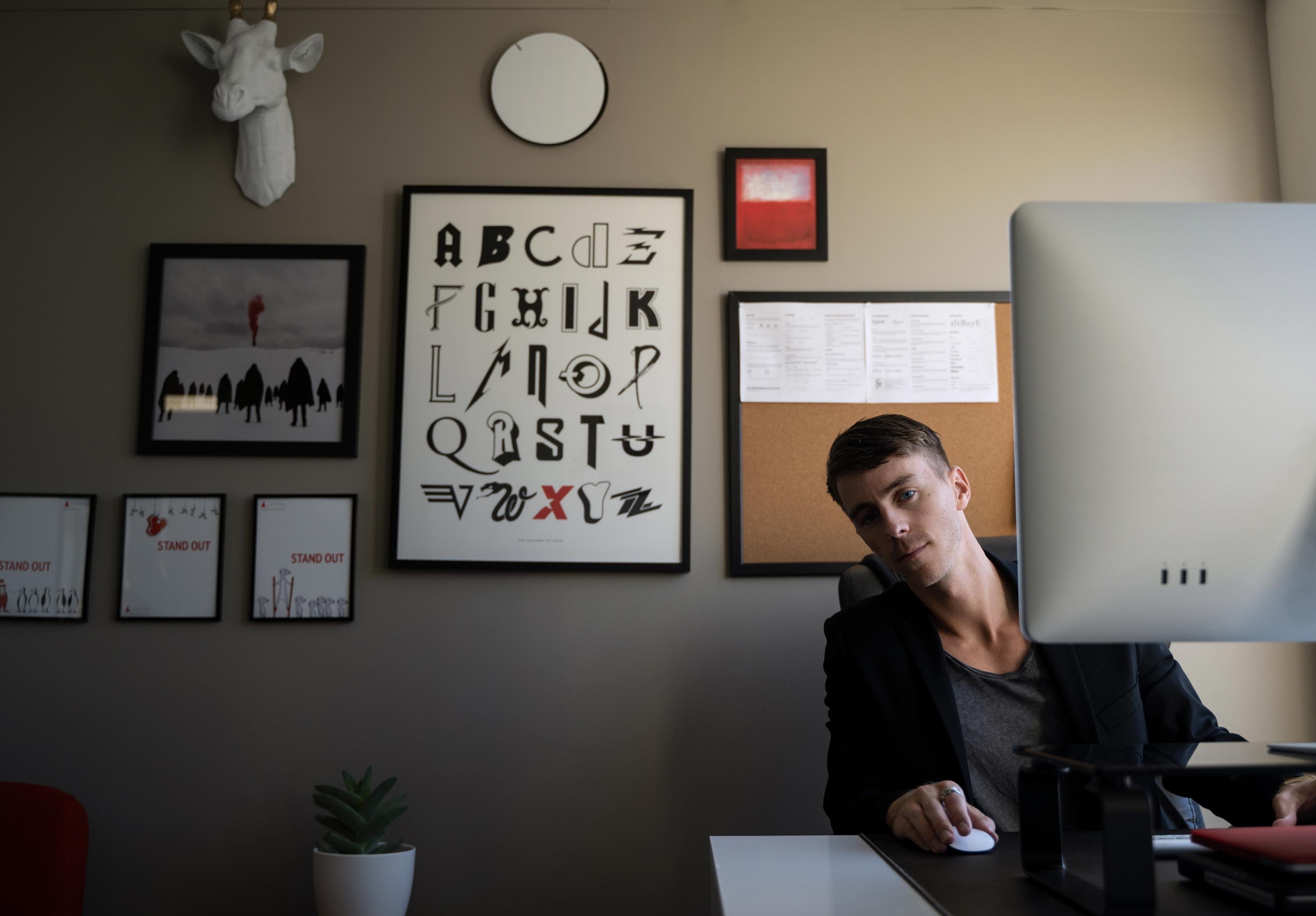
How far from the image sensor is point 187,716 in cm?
202

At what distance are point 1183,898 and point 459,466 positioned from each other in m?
1.65

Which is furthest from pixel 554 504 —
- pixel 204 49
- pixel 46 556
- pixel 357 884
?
pixel 204 49

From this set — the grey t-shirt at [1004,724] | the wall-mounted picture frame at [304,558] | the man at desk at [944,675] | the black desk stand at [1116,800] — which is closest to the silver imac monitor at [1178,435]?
the black desk stand at [1116,800]

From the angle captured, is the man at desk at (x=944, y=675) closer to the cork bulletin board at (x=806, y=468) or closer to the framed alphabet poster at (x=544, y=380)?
the cork bulletin board at (x=806, y=468)

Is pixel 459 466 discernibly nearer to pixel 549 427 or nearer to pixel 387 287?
pixel 549 427

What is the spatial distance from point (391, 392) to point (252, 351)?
350 millimetres

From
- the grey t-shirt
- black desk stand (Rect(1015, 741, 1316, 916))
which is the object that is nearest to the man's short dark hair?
the grey t-shirt

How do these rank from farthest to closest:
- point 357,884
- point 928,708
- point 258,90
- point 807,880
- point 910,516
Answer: point 258,90 < point 357,884 < point 910,516 < point 928,708 < point 807,880

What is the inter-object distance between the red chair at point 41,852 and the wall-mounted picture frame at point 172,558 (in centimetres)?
42

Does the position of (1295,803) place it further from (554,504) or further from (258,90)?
(258,90)

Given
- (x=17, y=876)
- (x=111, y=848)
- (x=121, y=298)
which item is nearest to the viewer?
(x=17, y=876)

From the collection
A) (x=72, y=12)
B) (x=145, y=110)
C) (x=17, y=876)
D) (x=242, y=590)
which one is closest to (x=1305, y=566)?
(x=242, y=590)

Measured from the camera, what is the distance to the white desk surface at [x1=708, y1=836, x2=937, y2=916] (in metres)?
0.80

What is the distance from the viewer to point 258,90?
6.70ft
